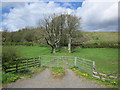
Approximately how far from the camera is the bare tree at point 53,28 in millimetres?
16500

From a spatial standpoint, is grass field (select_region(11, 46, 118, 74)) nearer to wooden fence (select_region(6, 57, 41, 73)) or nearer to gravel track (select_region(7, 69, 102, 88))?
wooden fence (select_region(6, 57, 41, 73))

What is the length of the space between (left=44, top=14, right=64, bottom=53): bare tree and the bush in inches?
434

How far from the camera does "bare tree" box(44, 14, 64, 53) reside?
1650cm

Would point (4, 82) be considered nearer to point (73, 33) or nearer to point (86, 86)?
point (86, 86)

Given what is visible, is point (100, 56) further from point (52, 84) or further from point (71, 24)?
point (52, 84)

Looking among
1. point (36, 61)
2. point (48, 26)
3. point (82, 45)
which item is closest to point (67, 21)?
point (48, 26)

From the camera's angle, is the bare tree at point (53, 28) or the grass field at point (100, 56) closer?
the grass field at point (100, 56)

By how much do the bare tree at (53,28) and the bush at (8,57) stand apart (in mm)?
11030

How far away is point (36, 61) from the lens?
7965mm

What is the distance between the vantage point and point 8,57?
4.73 meters

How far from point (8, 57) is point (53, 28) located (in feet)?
43.1

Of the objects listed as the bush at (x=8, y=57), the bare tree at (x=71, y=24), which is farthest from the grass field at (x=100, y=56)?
the bare tree at (x=71, y=24)

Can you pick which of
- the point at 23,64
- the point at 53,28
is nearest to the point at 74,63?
the point at 23,64

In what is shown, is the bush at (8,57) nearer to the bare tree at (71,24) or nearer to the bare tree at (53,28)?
the bare tree at (53,28)
